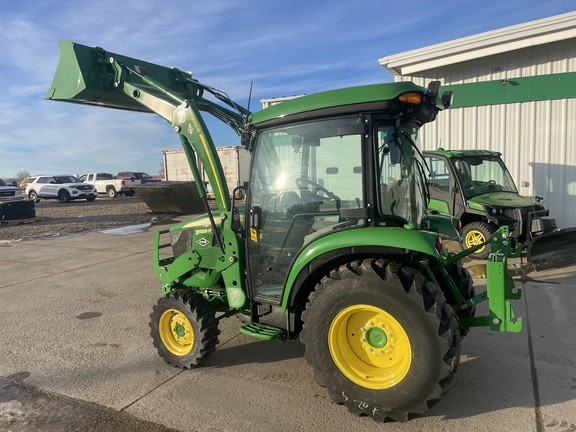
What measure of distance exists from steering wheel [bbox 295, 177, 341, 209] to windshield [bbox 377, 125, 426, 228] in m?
0.37

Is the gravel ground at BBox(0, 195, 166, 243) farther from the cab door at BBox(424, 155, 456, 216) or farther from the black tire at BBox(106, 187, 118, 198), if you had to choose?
the cab door at BBox(424, 155, 456, 216)

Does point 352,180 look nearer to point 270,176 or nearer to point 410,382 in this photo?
point 270,176

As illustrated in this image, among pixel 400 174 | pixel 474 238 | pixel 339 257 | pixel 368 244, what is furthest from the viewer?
pixel 474 238

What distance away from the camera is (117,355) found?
4164 millimetres

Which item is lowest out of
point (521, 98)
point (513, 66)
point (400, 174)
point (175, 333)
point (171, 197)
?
point (175, 333)

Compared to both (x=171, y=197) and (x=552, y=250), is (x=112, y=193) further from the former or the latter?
(x=552, y=250)

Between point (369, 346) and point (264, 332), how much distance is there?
0.87m

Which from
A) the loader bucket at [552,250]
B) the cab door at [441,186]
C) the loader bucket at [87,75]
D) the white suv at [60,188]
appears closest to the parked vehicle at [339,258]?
the loader bucket at [87,75]

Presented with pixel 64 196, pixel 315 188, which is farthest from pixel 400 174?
pixel 64 196

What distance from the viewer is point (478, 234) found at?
309 inches

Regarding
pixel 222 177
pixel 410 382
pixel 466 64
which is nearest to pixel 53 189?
pixel 466 64

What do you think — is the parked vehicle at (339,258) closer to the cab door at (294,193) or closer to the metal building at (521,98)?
the cab door at (294,193)

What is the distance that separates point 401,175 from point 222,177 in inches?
60.1

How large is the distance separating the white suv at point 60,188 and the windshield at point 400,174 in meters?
25.1
